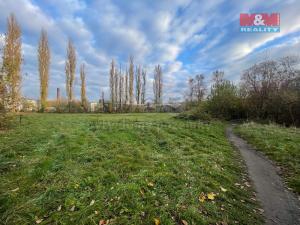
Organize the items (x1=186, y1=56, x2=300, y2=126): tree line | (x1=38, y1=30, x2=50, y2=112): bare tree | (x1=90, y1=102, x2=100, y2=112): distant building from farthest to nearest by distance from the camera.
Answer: (x1=90, y1=102, x2=100, y2=112): distant building < (x1=38, y1=30, x2=50, y2=112): bare tree < (x1=186, y1=56, x2=300, y2=126): tree line

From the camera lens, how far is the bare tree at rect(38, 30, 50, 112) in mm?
25375

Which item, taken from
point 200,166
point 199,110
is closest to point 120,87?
point 199,110

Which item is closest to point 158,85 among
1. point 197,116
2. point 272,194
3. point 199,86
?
point 199,86

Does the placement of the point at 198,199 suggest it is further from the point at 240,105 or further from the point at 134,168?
the point at 240,105

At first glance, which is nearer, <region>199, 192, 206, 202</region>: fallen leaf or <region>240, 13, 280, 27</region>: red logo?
<region>199, 192, 206, 202</region>: fallen leaf

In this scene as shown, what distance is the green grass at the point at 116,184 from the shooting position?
9.02ft

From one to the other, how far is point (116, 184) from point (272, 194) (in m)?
3.19

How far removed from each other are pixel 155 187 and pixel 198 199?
2.69 ft

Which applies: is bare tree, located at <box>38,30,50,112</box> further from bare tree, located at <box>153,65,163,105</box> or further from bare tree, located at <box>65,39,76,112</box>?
bare tree, located at <box>153,65,163,105</box>

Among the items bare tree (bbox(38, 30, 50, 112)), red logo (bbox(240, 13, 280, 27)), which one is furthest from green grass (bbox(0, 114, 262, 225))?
bare tree (bbox(38, 30, 50, 112))

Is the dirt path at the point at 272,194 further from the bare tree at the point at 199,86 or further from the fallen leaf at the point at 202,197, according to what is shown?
the bare tree at the point at 199,86

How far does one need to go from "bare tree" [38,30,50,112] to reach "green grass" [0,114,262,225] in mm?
22212

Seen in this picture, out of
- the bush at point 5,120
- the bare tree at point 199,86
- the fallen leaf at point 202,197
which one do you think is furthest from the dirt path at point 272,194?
the bare tree at point 199,86

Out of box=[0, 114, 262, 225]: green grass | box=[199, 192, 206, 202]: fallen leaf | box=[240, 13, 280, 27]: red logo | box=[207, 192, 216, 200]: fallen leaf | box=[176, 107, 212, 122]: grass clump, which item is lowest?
box=[207, 192, 216, 200]: fallen leaf
